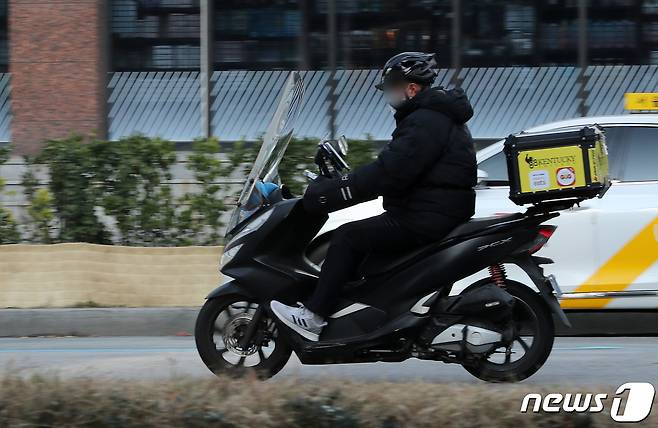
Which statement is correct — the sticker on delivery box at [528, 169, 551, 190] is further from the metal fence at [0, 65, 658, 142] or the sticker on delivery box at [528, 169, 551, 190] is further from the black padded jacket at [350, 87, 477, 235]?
the metal fence at [0, 65, 658, 142]

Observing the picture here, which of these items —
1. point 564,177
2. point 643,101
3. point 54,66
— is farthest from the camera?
point 54,66

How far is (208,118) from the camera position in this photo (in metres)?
15.2

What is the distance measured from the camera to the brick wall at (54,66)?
1480 centimetres

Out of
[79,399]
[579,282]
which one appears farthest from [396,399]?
[579,282]

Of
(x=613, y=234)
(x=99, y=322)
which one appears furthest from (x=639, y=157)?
(x=99, y=322)

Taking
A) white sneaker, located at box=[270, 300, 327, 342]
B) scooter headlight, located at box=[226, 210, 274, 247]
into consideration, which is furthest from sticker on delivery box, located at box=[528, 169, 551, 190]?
scooter headlight, located at box=[226, 210, 274, 247]

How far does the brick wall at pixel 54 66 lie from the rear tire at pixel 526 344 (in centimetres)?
945

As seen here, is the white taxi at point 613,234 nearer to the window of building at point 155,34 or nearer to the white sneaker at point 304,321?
the white sneaker at point 304,321

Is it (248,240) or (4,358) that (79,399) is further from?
(4,358)

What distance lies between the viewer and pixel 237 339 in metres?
6.48

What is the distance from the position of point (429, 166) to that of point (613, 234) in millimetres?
2810

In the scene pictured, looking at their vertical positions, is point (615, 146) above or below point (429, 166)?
below

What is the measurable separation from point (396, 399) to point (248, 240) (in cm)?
216

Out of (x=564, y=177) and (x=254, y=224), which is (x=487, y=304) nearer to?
(x=564, y=177)
